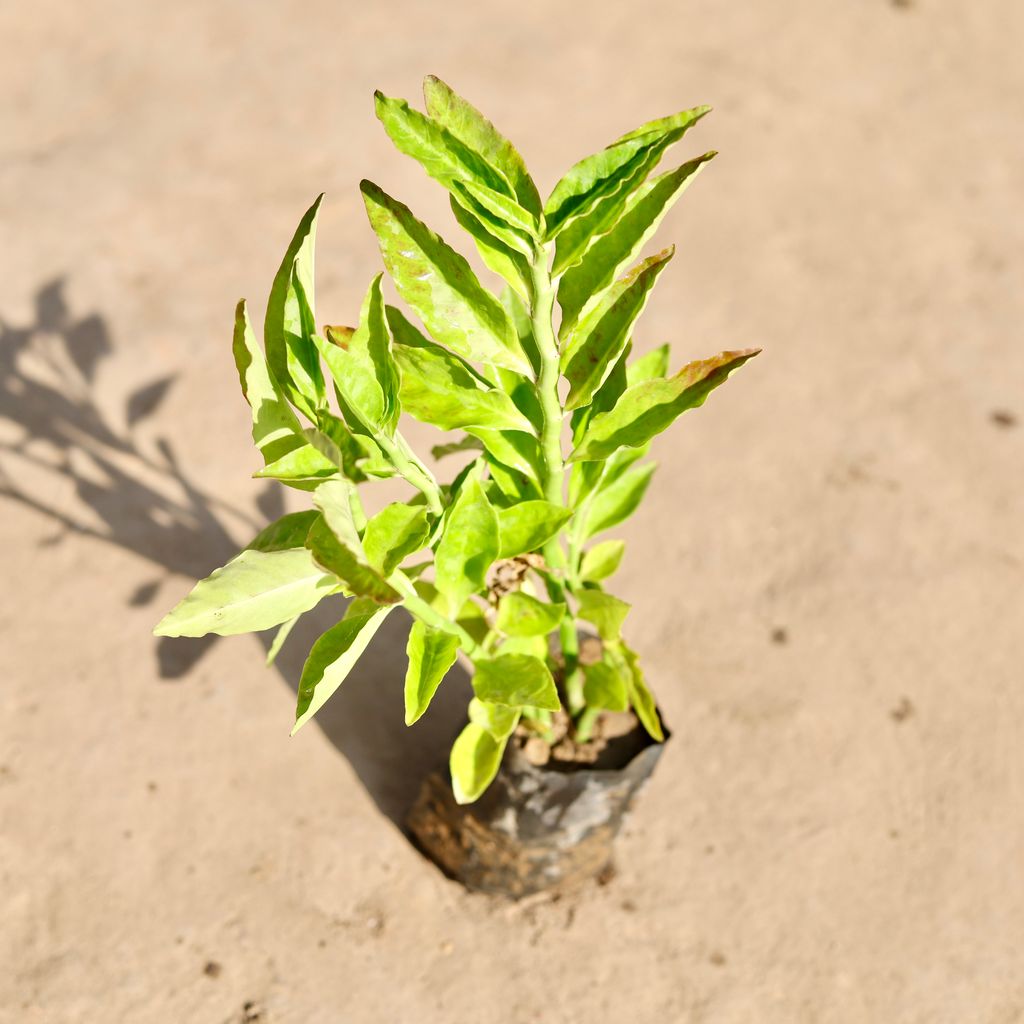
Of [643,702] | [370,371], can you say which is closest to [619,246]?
[370,371]

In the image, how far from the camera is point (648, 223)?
3.97 ft

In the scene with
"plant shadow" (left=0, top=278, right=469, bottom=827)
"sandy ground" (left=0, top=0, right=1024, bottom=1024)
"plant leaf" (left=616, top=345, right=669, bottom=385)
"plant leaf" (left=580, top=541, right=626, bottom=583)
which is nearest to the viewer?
"plant leaf" (left=616, top=345, right=669, bottom=385)

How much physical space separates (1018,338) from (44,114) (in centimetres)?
271

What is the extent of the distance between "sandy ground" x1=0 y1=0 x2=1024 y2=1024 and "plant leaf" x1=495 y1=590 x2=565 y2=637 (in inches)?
31.6

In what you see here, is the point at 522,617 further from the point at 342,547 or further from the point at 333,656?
the point at 342,547

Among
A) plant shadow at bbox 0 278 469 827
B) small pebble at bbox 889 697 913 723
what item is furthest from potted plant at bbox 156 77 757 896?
small pebble at bbox 889 697 913 723

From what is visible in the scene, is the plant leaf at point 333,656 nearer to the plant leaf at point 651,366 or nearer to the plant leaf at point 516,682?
the plant leaf at point 516,682

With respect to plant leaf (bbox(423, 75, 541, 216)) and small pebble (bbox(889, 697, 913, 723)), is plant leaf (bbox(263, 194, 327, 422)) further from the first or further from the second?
small pebble (bbox(889, 697, 913, 723))

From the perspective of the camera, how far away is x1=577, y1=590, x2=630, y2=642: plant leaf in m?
1.52

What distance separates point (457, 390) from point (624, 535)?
1366 millimetres

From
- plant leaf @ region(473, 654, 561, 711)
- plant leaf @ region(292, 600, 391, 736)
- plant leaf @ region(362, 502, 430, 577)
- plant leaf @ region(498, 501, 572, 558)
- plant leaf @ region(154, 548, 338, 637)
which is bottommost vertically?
plant leaf @ region(473, 654, 561, 711)

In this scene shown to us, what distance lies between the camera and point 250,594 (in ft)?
4.05

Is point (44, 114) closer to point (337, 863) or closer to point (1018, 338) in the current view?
point (337, 863)

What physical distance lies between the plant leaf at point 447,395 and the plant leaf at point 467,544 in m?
0.08
